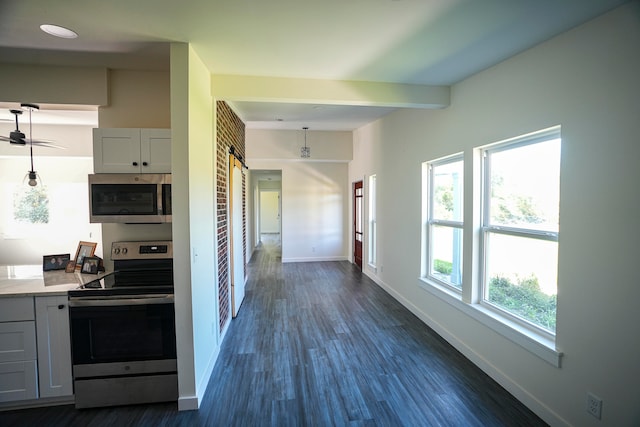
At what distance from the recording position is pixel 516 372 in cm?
218

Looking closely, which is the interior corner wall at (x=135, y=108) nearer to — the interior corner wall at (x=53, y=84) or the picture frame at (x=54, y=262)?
the interior corner wall at (x=53, y=84)

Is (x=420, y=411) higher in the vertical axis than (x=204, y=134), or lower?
lower

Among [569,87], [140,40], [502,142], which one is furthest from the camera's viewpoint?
[502,142]

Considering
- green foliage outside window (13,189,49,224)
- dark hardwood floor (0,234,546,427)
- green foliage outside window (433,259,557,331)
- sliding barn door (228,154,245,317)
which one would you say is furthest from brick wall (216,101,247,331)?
green foliage outside window (13,189,49,224)

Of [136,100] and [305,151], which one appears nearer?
[136,100]

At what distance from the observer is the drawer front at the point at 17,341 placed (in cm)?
195

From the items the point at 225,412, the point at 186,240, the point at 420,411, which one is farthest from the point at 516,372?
the point at 186,240

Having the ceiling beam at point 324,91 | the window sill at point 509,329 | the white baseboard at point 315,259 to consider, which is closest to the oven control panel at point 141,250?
the ceiling beam at point 324,91

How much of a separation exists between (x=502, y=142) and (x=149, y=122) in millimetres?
3129

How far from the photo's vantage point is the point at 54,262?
99.7 inches

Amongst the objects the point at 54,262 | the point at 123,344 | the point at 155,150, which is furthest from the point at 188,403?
the point at 155,150

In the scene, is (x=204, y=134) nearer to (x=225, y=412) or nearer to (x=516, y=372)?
(x=225, y=412)

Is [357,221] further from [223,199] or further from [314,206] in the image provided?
[223,199]

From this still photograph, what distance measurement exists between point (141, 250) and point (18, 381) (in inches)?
45.7
